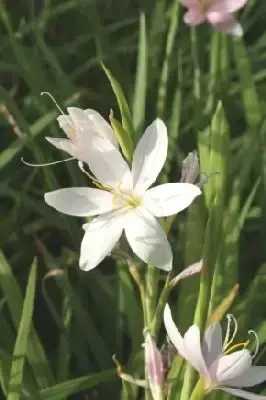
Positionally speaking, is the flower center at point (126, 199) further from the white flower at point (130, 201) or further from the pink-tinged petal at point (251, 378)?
the pink-tinged petal at point (251, 378)

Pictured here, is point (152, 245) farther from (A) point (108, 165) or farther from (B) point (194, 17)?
(B) point (194, 17)

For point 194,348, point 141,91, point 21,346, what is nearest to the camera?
point 194,348

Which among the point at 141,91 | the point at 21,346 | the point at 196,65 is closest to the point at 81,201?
the point at 21,346

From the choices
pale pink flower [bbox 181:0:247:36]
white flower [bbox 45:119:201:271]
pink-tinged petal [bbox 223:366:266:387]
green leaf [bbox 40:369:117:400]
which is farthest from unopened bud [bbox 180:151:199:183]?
pale pink flower [bbox 181:0:247:36]

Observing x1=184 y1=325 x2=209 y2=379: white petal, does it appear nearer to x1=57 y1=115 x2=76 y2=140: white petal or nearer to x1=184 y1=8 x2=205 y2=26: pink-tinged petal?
x1=57 y1=115 x2=76 y2=140: white petal

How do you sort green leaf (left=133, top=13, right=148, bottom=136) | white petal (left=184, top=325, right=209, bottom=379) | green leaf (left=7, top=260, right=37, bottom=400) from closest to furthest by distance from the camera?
1. white petal (left=184, top=325, right=209, bottom=379)
2. green leaf (left=7, top=260, right=37, bottom=400)
3. green leaf (left=133, top=13, right=148, bottom=136)

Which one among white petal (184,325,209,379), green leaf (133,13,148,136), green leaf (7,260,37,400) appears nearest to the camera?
white petal (184,325,209,379)

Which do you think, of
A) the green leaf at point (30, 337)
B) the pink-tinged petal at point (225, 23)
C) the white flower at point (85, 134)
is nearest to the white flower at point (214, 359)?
the white flower at point (85, 134)
